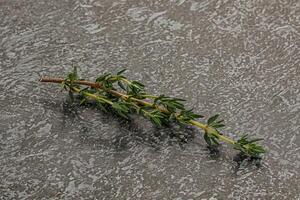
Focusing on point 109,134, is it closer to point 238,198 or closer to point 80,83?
point 80,83

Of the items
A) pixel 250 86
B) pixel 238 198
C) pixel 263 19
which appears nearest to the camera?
pixel 238 198

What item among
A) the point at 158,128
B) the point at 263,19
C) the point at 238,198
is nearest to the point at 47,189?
the point at 158,128

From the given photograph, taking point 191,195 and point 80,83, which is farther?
point 80,83

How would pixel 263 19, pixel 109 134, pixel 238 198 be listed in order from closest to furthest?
1. pixel 238 198
2. pixel 109 134
3. pixel 263 19
